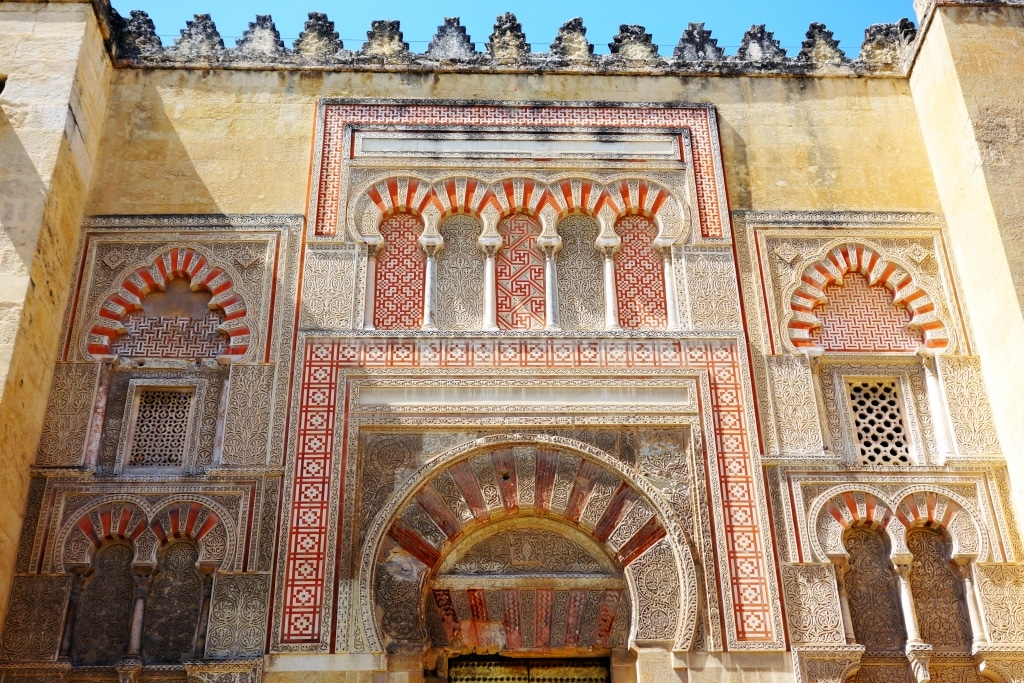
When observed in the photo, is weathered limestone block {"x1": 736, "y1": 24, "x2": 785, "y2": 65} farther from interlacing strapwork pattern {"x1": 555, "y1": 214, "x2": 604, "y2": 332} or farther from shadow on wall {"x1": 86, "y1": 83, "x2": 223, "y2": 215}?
shadow on wall {"x1": 86, "y1": 83, "x2": 223, "y2": 215}

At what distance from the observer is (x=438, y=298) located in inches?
309

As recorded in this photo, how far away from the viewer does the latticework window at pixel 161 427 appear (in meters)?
7.28

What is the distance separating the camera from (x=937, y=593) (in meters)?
6.89

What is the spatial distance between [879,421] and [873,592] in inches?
47.3

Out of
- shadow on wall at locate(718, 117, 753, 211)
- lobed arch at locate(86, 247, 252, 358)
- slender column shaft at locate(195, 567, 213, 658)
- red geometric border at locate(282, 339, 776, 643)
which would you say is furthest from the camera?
shadow on wall at locate(718, 117, 753, 211)

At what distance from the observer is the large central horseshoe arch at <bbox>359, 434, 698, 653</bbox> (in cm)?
674

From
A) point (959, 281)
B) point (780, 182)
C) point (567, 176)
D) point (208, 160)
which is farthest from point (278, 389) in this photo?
point (959, 281)

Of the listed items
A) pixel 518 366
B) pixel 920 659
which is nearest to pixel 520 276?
pixel 518 366

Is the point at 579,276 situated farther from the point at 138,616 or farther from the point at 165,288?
the point at 138,616

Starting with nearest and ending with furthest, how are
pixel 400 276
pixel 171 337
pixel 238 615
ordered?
pixel 238 615
pixel 171 337
pixel 400 276

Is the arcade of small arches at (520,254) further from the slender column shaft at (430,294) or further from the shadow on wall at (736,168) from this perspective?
the shadow on wall at (736,168)

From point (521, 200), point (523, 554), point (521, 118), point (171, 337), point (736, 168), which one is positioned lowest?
point (523, 554)

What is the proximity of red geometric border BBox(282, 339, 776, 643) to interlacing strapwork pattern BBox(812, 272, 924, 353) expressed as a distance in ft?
2.42

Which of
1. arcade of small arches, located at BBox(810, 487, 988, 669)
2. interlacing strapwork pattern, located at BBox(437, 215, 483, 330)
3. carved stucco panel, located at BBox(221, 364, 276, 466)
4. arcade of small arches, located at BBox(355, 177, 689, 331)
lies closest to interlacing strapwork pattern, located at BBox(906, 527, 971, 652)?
arcade of small arches, located at BBox(810, 487, 988, 669)
